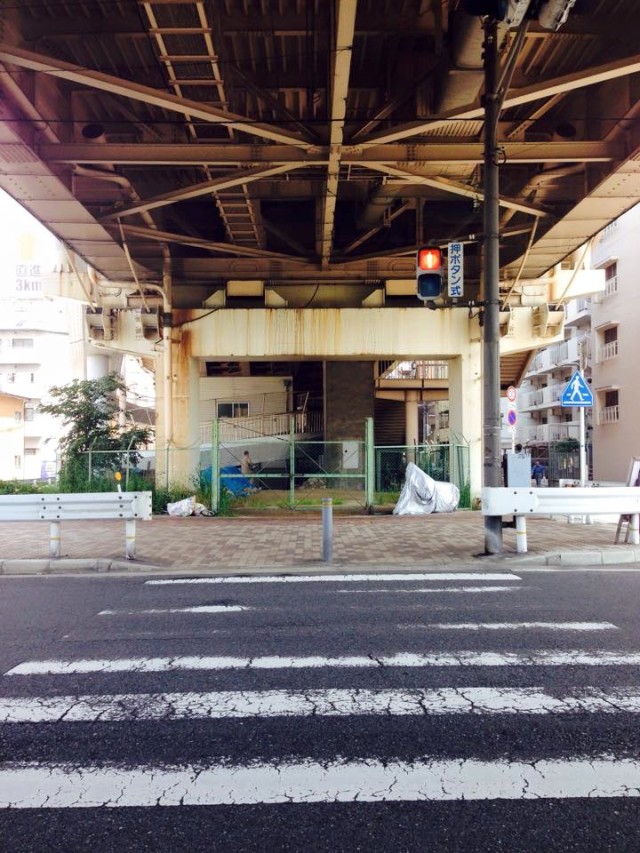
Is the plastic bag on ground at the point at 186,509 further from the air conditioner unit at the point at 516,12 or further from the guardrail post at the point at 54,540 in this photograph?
the air conditioner unit at the point at 516,12

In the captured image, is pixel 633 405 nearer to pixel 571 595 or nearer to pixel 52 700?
pixel 571 595

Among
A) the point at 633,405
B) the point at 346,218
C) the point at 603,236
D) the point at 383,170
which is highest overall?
the point at 603,236

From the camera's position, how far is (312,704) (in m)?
4.33

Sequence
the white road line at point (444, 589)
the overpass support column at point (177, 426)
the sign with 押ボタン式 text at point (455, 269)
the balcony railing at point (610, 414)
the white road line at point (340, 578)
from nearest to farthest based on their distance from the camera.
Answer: the white road line at point (444, 589) → the white road line at point (340, 578) → the sign with 押ボタン式 text at point (455, 269) → the overpass support column at point (177, 426) → the balcony railing at point (610, 414)

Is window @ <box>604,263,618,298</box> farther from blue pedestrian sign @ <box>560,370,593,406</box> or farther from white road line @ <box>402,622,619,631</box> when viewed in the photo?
white road line @ <box>402,622,619,631</box>

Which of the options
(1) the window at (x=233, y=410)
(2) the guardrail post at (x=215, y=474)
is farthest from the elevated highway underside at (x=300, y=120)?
(1) the window at (x=233, y=410)

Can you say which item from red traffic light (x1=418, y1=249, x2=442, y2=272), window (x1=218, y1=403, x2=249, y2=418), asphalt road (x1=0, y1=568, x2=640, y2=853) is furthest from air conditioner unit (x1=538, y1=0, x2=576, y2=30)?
window (x1=218, y1=403, x2=249, y2=418)

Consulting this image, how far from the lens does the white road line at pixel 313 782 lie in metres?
3.13

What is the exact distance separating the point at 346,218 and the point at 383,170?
544 centimetres

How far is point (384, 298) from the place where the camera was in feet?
60.0

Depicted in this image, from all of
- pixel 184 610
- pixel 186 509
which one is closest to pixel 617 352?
pixel 186 509

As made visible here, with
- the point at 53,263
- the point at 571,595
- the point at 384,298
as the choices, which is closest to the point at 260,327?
the point at 384,298

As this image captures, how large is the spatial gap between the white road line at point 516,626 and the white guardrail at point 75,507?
16.6ft

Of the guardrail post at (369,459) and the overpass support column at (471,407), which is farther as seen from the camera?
the overpass support column at (471,407)
